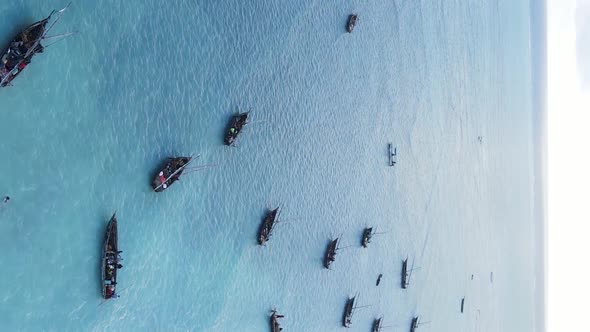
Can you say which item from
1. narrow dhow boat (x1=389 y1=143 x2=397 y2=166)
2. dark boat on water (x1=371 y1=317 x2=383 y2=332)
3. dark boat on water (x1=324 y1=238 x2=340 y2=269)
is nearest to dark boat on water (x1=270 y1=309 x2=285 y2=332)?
dark boat on water (x1=324 y1=238 x2=340 y2=269)

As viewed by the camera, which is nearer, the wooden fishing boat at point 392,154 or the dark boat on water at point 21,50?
the dark boat on water at point 21,50

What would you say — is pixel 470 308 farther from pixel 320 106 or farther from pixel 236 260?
pixel 236 260

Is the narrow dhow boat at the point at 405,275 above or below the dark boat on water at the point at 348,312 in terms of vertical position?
above

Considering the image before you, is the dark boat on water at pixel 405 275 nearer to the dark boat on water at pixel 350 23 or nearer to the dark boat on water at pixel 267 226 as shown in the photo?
the dark boat on water at pixel 267 226

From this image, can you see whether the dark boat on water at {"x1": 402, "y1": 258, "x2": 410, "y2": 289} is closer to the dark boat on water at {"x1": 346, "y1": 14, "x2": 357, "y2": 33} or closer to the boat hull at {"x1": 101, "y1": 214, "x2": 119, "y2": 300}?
the dark boat on water at {"x1": 346, "y1": 14, "x2": 357, "y2": 33}

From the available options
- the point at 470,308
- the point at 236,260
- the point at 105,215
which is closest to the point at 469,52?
the point at 470,308

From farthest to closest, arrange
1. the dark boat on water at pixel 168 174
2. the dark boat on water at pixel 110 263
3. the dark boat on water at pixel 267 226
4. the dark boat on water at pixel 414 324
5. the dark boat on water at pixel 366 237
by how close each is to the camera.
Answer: the dark boat on water at pixel 414 324, the dark boat on water at pixel 366 237, the dark boat on water at pixel 267 226, the dark boat on water at pixel 168 174, the dark boat on water at pixel 110 263

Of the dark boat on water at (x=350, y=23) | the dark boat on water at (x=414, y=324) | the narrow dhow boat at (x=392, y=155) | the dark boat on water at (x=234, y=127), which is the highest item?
the dark boat on water at (x=350, y=23)

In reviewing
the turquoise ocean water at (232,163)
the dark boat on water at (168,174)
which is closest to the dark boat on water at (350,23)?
the turquoise ocean water at (232,163)
